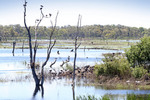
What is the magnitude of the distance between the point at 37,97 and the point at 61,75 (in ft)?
37.4

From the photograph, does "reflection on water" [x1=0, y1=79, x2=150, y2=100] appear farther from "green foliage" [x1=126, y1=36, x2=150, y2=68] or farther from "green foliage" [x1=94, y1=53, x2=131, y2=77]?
"green foliage" [x1=126, y1=36, x2=150, y2=68]

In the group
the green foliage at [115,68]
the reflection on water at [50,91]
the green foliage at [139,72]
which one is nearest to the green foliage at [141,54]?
the green foliage at [115,68]

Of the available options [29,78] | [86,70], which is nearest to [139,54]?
[86,70]

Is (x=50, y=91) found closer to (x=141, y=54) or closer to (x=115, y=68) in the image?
(x=115, y=68)

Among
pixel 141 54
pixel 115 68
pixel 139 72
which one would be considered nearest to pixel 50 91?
pixel 115 68

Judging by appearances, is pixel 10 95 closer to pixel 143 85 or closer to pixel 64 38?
pixel 143 85

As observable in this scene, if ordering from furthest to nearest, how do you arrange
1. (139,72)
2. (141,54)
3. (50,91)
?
(141,54) < (139,72) < (50,91)

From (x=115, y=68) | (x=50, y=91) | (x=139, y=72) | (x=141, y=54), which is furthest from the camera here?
(x=115, y=68)

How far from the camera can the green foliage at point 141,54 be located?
31594mm

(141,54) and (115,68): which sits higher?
(141,54)

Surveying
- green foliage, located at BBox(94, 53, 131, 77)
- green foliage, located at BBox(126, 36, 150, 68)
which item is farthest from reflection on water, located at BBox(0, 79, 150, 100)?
green foliage, located at BBox(126, 36, 150, 68)

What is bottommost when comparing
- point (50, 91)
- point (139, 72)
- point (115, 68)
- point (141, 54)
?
point (50, 91)

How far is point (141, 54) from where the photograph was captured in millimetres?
31672

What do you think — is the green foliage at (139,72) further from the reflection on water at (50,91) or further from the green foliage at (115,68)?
the reflection on water at (50,91)
